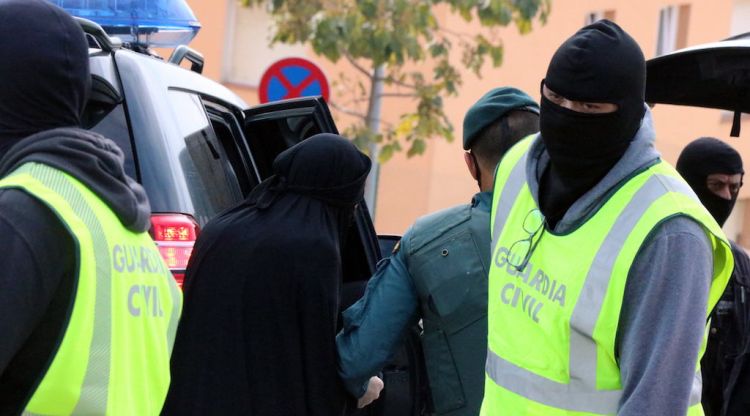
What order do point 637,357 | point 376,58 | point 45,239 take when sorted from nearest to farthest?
point 45,239 → point 637,357 → point 376,58

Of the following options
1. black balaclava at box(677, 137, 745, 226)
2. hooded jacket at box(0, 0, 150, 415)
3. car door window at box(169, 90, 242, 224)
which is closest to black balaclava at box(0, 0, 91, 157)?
hooded jacket at box(0, 0, 150, 415)

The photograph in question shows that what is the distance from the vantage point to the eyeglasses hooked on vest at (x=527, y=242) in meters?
3.02

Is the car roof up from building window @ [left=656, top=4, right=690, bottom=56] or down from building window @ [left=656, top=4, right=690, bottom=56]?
up

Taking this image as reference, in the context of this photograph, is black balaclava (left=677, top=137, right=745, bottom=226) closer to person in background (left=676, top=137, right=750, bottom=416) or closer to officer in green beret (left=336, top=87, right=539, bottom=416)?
person in background (left=676, top=137, right=750, bottom=416)

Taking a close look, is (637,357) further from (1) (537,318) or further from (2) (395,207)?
(2) (395,207)

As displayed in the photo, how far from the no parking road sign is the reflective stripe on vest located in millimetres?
8523

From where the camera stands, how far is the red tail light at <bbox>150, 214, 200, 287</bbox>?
3818 millimetres

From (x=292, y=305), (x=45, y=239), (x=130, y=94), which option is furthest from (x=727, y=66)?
(x=45, y=239)

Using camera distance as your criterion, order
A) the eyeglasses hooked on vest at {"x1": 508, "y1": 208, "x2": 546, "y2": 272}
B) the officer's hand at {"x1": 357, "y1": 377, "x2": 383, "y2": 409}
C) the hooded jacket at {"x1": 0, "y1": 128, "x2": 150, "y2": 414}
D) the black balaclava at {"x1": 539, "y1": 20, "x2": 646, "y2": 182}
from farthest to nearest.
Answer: the officer's hand at {"x1": 357, "y1": 377, "x2": 383, "y2": 409} < the eyeglasses hooked on vest at {"x1": 508, "y1": 208, "x2": 546, "y2": 272} < the black balaclava at {"x1": 539, "y1": 20, "x2": 646, "y2": 182} < the hooded jacket at {"x1": 0, "y1": 128, "x2": 150, "y2": 414}

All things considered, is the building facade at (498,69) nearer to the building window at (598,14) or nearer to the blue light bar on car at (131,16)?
the building window at (598,14)

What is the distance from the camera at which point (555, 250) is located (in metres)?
2.94

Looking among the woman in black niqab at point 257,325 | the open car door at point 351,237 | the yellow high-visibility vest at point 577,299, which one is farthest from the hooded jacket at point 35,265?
the open car door at point 351,237

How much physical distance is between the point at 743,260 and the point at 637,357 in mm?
2761

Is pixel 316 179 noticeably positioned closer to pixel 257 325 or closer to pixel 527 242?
pixel 257 325
